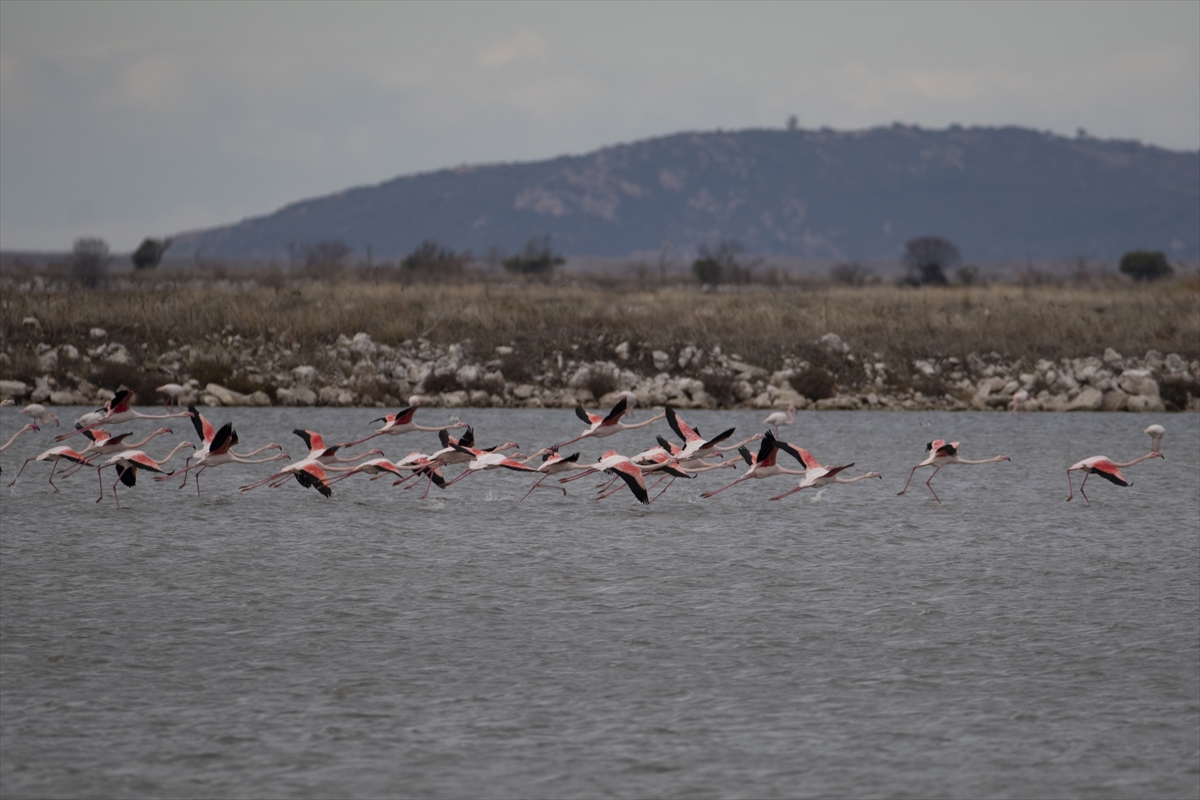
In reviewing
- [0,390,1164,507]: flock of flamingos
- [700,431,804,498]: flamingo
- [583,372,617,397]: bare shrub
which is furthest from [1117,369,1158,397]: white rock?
[700,431,804,498]: flamingo

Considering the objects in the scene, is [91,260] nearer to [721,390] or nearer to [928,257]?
[721,390]

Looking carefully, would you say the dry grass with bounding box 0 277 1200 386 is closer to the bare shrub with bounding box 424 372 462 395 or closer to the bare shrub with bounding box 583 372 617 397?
the bare shrub with bounding box 583 372 617 397

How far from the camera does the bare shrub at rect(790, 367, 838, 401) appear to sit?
110 feet

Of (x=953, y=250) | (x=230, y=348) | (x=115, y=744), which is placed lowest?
→ (x=115, y=744)

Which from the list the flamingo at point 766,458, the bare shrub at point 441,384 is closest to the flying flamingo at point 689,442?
the flamingo at point 766,458

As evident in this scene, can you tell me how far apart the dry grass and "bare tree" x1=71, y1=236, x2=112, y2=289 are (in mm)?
9033

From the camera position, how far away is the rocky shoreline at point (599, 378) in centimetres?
3225

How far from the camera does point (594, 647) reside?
8820 mm

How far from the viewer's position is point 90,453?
14.9 m

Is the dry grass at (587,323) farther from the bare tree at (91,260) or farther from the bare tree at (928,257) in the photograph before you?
the bare tree at (928,257)

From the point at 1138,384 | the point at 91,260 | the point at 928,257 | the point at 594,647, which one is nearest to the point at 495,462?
the point at 594,647

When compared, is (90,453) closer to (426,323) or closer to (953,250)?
(426,323)

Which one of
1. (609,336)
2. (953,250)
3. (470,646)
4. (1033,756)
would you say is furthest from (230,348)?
(953,250)

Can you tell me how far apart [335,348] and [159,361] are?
170 inches
